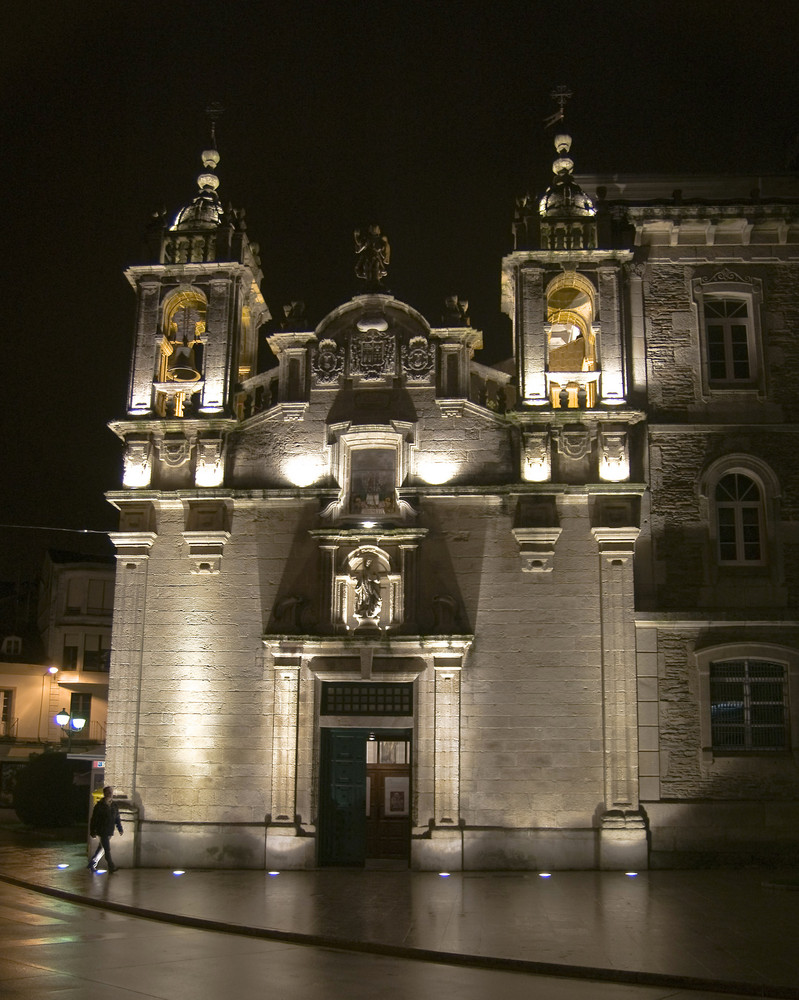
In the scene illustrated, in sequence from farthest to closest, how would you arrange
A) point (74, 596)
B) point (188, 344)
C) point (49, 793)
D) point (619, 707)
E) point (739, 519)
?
point (74, 596), point (49, 793), point (188, 344), point (739, 519), point (619, 707)

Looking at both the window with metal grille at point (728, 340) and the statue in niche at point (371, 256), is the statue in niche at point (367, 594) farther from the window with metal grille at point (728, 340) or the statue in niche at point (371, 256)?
the window with metal grille at point (728, 340)

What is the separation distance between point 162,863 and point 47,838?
9524mm

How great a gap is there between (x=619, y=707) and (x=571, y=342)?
1007cm

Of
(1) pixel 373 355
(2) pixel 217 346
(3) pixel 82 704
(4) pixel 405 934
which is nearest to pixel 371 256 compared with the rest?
(1) pixel 373 355

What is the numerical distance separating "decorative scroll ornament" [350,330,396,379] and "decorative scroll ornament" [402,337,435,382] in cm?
36

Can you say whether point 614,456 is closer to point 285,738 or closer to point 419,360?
point 419,360

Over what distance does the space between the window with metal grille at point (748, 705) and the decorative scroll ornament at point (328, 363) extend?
10.9 meters

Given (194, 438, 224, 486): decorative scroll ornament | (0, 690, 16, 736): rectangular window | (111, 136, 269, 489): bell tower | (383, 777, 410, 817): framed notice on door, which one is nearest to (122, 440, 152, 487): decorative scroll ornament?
(111, 136, 269, 489): bell tower

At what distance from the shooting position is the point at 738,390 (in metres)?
23.9

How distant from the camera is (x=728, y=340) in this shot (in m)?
24.4

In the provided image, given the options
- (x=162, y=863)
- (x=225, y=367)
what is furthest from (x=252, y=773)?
(x=225, y=367)

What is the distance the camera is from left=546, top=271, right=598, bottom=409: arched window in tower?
24.0 metres

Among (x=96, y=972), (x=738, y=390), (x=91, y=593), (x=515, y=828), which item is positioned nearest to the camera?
(x=96, y=972)

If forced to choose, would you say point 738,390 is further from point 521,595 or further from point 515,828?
point 515,828
